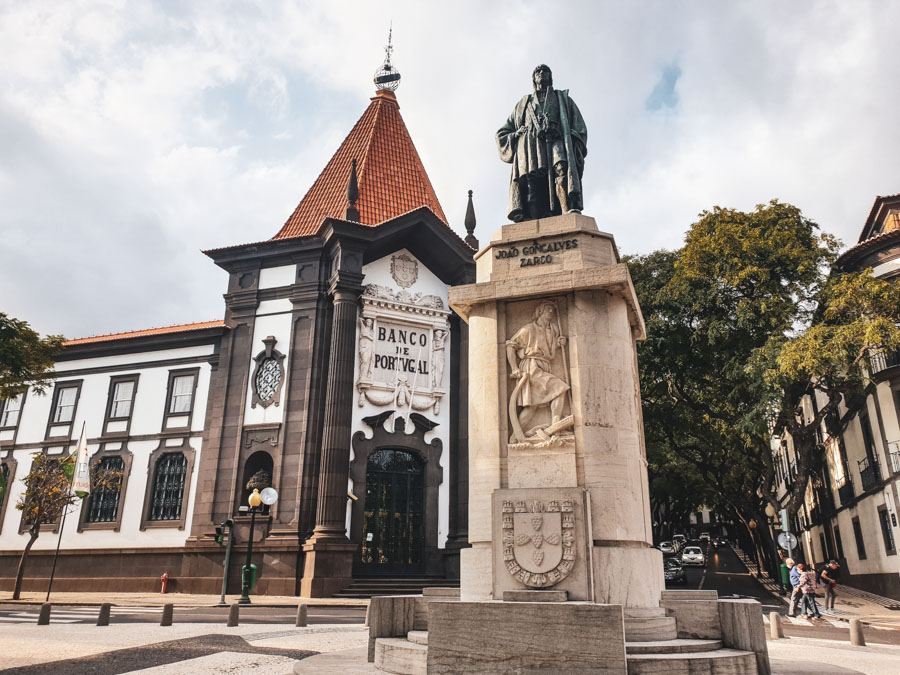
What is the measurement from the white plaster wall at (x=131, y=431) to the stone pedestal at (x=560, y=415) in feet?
68.7

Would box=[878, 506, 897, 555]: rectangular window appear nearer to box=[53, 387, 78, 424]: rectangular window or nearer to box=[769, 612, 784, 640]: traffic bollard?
box=[769, 612, 784, 640]: traffic bollard

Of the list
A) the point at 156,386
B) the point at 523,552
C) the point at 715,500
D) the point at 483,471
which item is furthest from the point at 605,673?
the point at 715,500

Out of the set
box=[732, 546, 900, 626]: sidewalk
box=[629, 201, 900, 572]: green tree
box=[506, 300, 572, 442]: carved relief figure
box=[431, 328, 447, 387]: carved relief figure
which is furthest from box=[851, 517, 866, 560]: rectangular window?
box=[506, 300, 572, 442]: carved relief figure

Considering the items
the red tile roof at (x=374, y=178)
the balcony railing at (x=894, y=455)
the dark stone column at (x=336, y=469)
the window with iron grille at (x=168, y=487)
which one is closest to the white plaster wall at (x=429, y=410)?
the dark stone column at (x=336, y=469)

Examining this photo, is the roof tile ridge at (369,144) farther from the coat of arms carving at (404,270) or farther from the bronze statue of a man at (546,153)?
the bronze statue of a man at (546,153)

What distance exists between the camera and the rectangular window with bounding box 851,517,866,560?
2794 cm

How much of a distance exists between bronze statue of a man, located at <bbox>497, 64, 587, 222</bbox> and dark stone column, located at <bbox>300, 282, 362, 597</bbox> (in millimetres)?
15418

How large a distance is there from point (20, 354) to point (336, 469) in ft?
38.2

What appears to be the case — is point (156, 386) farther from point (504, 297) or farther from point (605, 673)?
point (605, 673)

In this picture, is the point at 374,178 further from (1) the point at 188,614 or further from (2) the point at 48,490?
(1) the point at 188,614

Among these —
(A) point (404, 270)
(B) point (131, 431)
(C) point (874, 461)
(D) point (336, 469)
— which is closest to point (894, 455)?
(C) point (874, 461)

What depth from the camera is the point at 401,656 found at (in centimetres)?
698

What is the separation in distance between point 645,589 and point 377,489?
18190 millimetres

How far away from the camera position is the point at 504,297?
353 inches
